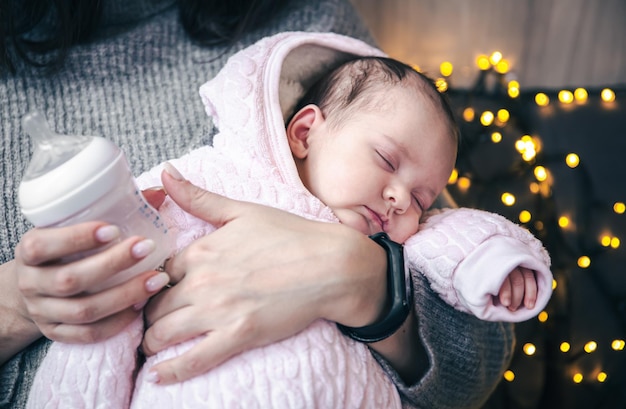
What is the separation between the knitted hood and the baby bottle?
313mm

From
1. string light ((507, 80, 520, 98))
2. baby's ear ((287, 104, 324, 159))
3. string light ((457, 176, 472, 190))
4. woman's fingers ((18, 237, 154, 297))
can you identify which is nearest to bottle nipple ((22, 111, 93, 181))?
woman's fingers ((18, 237, 154, 297))

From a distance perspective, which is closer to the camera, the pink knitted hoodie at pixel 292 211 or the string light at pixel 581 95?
the pink knitted hoodie at pixel 292 211

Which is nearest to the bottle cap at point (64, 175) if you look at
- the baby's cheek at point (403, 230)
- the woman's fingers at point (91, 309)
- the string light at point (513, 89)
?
the woman's fingers at point (91, 309)

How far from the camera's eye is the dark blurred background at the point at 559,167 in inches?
58.9

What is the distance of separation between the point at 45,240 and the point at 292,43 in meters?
0.69

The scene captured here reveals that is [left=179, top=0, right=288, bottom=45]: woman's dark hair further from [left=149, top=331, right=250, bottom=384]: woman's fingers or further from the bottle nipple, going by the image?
[left=149, top=331, right=250, bottom=384]: woman's fingers

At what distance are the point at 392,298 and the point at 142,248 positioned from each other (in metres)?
0.42

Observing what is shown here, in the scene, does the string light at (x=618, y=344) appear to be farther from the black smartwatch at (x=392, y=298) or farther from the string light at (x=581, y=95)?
the black smartwatch at (x=392, y=298)

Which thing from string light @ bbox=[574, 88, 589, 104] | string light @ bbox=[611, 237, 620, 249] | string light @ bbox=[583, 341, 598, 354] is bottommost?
string light @ bbox=[583, 341, 598, 354]

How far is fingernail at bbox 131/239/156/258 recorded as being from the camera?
0.69 m

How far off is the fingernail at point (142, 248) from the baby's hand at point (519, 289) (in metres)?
0.58

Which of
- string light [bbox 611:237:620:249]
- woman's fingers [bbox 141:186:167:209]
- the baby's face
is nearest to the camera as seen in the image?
woman's fingers [bbox 141:186:167:209]

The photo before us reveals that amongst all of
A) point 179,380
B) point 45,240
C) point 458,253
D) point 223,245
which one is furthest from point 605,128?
point 45,240

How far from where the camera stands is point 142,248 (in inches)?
27.3
